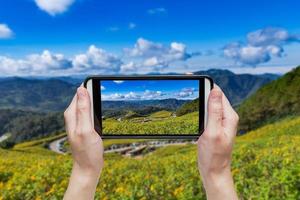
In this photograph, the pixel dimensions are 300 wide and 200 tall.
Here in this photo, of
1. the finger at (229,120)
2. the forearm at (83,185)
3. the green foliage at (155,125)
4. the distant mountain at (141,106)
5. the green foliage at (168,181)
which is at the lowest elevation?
the green foliage at (168,181)

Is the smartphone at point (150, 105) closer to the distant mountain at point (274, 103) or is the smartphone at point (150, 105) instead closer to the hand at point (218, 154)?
the hand at point (218, 154)

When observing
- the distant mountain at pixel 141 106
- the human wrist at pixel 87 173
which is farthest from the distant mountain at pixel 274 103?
the human wrist at pixel 87 173

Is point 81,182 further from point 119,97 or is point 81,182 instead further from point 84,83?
point 119,97

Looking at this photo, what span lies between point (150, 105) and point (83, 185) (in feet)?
2.64

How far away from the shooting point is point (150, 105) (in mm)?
2256

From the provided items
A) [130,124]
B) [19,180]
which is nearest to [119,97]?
[130,124]

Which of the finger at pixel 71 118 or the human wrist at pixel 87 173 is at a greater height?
the finger at pixel 71 118

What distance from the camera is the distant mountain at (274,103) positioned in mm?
31642

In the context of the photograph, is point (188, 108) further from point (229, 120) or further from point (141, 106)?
point (229, 120)

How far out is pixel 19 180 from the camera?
19.2ft

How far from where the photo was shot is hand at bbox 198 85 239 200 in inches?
57.2

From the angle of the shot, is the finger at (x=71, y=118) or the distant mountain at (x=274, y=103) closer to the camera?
the finger at (x=71, y=118)

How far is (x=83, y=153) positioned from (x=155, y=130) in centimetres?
57

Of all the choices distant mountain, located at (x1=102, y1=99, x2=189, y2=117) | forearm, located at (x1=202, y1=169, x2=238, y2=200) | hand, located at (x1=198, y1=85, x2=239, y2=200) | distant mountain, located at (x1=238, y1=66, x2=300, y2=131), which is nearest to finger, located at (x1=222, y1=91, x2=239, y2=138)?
hand, located at (x1=198, y1=85, x2=239, y2=200)
